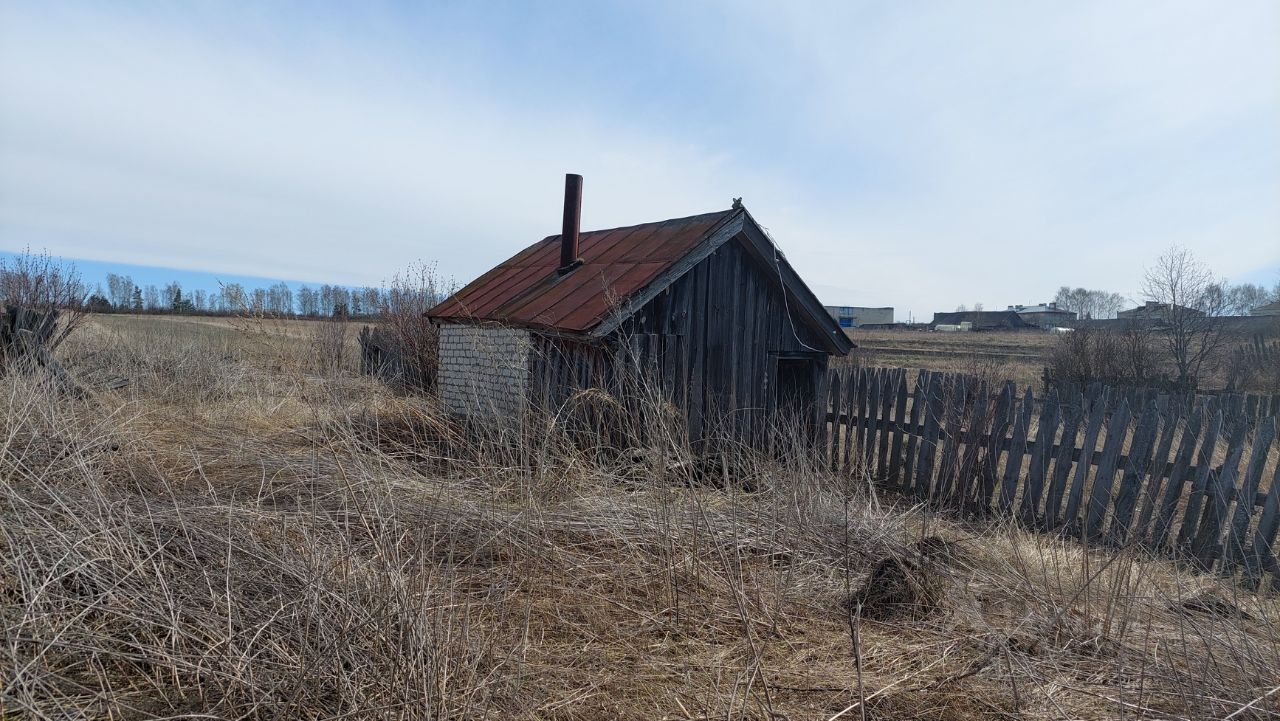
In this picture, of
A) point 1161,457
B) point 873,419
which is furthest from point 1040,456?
point 873,419

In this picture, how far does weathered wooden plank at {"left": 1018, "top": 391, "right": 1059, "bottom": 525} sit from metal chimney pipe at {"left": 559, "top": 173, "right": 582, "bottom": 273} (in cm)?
634

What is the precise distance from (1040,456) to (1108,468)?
2.12 feet

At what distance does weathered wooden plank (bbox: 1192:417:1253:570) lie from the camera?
5.81 m

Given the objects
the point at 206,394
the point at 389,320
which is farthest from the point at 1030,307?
the point at 206,394

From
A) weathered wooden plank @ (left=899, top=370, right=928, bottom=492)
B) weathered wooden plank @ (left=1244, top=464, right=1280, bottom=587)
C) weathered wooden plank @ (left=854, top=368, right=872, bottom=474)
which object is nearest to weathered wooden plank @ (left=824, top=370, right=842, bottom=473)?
weathered wooden plank @ (left=854, top=368, right=872, bottom=474)

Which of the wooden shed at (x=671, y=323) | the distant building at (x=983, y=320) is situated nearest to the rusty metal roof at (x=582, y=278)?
the wooden shed at (x=671, y=323)

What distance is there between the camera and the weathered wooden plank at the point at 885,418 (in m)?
8.81

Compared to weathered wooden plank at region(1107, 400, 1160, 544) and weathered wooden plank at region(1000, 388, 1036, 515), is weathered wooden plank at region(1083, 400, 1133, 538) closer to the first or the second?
weathered wooden plank at region(1107, 400, 1160, 544)

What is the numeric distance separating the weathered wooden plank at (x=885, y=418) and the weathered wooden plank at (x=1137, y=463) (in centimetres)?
260

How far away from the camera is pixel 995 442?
24.9 feet

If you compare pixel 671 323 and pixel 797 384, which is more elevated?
pixel 671 323

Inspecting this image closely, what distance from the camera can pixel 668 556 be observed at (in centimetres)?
379

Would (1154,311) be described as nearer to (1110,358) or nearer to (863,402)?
(1110,358)

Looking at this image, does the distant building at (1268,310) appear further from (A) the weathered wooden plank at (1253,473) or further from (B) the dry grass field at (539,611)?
(B) the dry grass field at (539,611)
